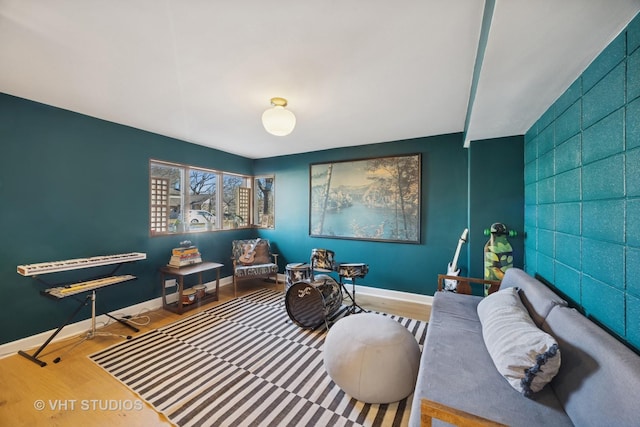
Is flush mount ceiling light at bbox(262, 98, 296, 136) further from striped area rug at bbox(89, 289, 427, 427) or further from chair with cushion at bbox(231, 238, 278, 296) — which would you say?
chair with cushion at bbox(231, 238, 278, 296)

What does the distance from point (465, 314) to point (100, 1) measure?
315 centimetres

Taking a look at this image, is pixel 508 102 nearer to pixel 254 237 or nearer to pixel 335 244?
pixel 335 244

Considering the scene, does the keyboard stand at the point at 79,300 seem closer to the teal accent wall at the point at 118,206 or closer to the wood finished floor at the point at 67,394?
the wood finished floor at the point at 67,394

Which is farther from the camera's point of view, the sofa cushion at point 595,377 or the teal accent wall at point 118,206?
the teal accent wall at point 118,206

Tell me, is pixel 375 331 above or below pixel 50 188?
below

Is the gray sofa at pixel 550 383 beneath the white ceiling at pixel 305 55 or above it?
beneath

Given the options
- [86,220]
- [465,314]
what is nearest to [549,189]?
[465,314]

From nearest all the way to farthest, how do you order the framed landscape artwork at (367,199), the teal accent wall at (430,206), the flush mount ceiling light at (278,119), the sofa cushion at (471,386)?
the sofa cushion at (471,386)
the flush mount ceiling light at (278,119)
the teal accent wall at (430,206)
the framed landscape artwork at (367,199)

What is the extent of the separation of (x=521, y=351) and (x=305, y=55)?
83.4 inches

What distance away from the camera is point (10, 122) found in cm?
226

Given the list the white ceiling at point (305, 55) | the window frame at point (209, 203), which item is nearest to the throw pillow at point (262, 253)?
the window frame at point (209, 203)

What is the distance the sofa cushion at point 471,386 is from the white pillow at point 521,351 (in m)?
0.06

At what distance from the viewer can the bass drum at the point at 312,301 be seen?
2609mm

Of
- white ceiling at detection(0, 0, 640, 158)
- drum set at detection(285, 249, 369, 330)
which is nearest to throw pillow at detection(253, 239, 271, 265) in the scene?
drum set at detection(285, 249, 369, 330)
